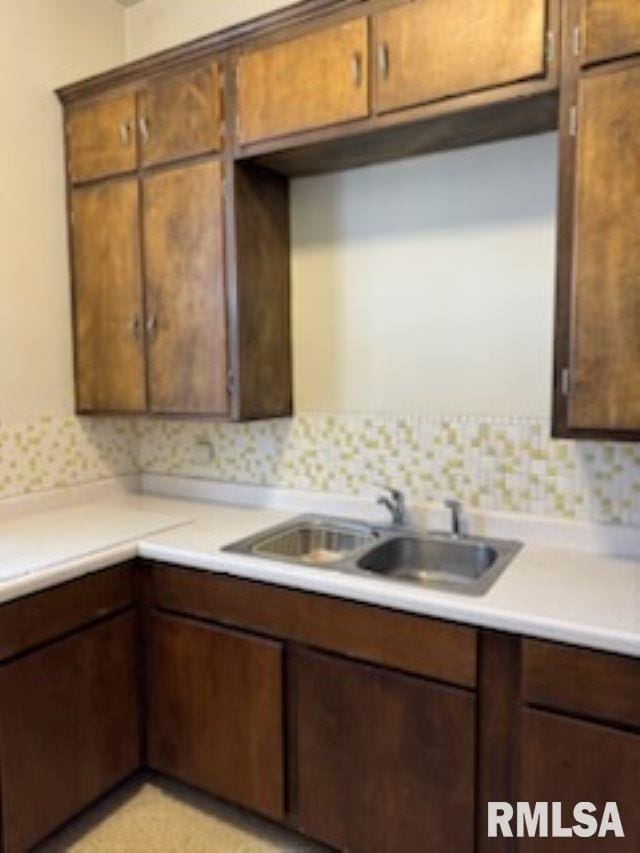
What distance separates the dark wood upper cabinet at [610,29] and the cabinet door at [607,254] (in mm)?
46

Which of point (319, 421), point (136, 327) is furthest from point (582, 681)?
point (136, 327)

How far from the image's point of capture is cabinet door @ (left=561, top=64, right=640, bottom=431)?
1.45 metres

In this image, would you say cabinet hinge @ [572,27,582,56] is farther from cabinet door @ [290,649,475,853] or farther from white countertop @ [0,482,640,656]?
cabinet door @ [290,649,475,853]

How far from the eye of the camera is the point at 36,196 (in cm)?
234

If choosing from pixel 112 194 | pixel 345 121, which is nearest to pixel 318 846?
pixel 345 121

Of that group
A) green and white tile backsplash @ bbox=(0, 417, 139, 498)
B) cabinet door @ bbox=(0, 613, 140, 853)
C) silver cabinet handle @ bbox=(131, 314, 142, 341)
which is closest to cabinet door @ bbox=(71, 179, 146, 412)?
silver cabinet handle @ bbox=(131, 314, 142, 341)

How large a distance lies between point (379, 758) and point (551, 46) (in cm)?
185

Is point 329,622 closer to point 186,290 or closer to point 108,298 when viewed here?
point 186,290

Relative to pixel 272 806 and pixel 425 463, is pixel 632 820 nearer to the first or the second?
pixel 272 806

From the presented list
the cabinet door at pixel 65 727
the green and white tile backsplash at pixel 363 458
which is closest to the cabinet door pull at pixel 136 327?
the green and white tile backsplash at pixel 363 458

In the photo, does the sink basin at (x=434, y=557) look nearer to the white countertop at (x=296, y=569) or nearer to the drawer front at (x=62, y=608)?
the white countertop at (x=296, y=569)

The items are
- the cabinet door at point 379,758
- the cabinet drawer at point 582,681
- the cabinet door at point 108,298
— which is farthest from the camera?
the cabinet door at point 108,298

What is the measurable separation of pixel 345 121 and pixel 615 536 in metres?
1.46

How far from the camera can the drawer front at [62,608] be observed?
167 centimetres
